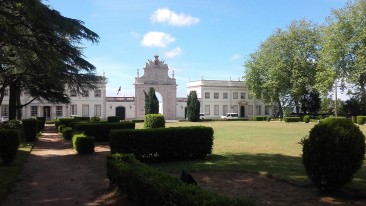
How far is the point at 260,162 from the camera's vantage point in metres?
10.8

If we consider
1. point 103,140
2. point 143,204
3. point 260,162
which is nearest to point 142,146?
point 260,162

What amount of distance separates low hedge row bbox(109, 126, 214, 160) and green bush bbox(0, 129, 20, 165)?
2857 millimetres

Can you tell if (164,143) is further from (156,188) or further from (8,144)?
(156,188)

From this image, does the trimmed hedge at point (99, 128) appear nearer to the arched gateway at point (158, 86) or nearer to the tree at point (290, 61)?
the tree at point (290, 61)

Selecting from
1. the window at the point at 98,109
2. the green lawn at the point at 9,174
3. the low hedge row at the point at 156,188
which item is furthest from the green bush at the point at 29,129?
the window at the point at 98,109

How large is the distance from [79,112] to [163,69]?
15.5m

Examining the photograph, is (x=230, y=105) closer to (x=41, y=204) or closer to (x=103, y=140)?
(x=103, y=140)

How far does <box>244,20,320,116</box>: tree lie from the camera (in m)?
46.0

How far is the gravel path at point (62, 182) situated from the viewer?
707cm

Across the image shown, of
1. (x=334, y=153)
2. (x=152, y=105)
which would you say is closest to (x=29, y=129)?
(x=334, y=153)

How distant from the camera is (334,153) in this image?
6.37 metres

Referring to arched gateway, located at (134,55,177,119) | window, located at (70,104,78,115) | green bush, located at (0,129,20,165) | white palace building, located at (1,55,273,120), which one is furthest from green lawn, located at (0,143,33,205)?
window, located at (70,104,78,115)

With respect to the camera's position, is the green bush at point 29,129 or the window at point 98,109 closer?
the green bush at point 29,129

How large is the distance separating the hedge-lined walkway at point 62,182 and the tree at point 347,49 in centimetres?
2850
